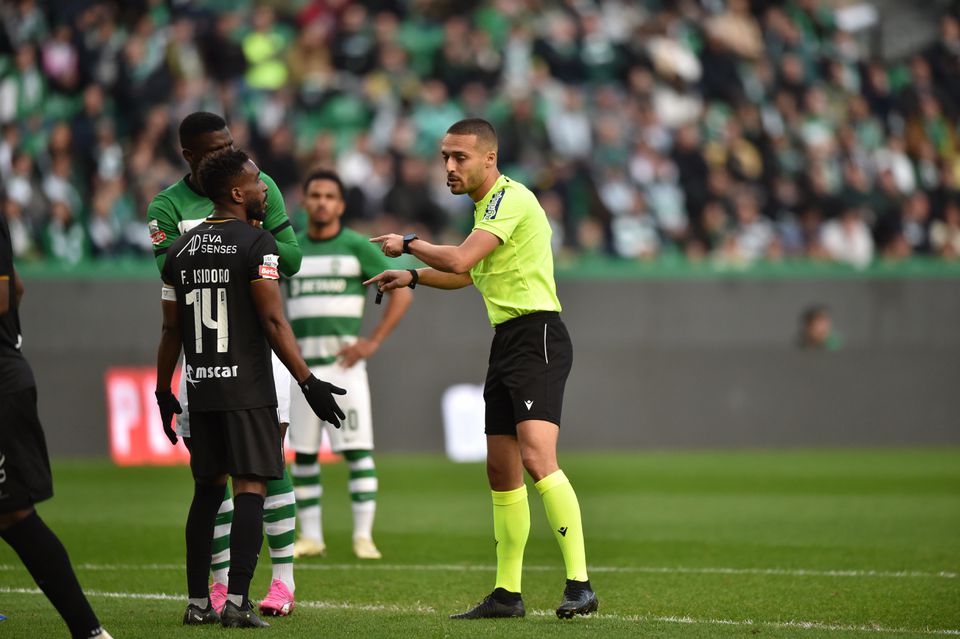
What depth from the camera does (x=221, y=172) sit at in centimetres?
669

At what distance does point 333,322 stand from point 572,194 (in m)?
9.11

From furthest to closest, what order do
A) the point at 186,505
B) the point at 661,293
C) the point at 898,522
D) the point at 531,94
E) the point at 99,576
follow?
the point at 531,94 < the point at 661,293 < the point at 186,505 < the point at 898,522 < the point at 99,576

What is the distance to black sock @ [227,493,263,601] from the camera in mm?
6555

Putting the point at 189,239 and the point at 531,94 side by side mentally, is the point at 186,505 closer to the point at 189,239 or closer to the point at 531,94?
the point at 189,239

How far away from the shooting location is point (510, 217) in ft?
23.2

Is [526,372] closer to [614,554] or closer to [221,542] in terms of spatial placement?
[221,542]

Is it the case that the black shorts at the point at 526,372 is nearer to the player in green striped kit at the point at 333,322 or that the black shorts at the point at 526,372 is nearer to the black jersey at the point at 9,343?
the black jersey at the point at 9,343

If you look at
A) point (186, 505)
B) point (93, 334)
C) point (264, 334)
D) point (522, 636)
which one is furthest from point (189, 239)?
point (93, 334)

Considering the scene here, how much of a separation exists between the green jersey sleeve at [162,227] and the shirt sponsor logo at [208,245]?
0.71 metres

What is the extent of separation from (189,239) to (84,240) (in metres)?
11.2

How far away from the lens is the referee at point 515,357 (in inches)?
278

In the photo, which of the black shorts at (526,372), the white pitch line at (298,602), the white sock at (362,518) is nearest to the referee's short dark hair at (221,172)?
the black shorts at (526,372)

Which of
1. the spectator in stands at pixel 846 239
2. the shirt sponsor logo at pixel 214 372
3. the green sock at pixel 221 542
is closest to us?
the shirt sponsor logo at pixel 214 372

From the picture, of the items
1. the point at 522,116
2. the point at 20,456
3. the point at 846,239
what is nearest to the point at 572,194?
the point at 522,116
